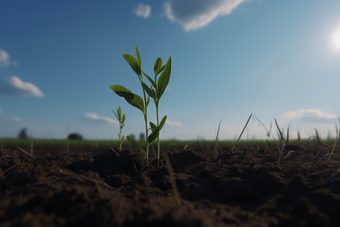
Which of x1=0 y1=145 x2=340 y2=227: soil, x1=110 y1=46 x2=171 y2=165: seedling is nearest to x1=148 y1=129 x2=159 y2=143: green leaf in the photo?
x1=110 y1=46 x2=171 y2=165: seedling

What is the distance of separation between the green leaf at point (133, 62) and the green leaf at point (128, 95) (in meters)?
0.25

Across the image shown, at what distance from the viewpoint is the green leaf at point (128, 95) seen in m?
2.06

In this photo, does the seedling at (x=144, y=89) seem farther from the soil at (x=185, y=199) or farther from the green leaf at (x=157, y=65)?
the soil at (x=185, y=199)

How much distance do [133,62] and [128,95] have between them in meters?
0.38

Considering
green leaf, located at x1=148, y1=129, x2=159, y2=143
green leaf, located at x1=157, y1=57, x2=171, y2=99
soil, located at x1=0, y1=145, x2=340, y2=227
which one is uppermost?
green leaf, located at x1=157, y1=57, x2=171, y2=99

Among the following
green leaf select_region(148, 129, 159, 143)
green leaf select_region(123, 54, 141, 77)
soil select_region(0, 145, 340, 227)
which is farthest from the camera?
green leaf select_region(123, 54, 141, 77)

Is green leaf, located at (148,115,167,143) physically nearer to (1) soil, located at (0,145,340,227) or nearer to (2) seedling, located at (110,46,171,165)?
(2) seedling, located at (110,46,171,165)

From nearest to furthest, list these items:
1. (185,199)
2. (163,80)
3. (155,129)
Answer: (185,199) → (155,129) → (163,80)

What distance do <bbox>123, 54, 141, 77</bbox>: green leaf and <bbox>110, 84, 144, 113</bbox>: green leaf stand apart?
254 mm

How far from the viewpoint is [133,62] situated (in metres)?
2.06

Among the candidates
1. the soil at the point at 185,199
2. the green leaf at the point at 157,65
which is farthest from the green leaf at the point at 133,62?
the soil at the point at 185,199

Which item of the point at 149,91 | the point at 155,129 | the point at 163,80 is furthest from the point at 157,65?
the point at 155,129

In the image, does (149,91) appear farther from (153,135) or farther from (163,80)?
(153,135)

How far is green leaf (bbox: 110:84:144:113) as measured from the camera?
206 cm
